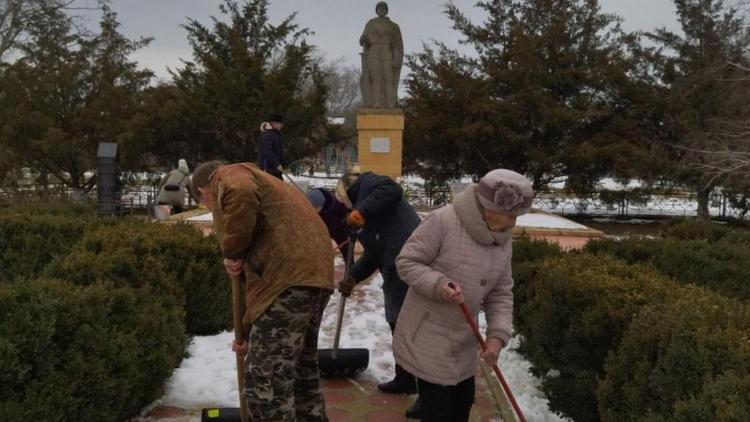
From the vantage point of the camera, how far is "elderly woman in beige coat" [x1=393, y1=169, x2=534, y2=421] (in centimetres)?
253

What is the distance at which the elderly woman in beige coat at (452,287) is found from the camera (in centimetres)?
253

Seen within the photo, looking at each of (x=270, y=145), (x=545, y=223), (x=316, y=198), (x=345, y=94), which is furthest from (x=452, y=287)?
(x=345, y=94)

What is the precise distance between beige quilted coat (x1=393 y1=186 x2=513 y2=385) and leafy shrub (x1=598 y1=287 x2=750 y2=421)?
1.85 feet

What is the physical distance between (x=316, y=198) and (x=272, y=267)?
3.75 feet

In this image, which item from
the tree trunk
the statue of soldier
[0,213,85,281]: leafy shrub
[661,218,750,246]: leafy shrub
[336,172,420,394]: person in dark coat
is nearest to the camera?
[336,172,420,394]: person in dark coat

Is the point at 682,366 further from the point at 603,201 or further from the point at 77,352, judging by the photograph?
the point at 603,201

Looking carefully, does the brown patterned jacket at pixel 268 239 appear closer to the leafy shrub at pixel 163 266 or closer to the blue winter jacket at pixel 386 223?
the blue winter jacket at pixel 386 223

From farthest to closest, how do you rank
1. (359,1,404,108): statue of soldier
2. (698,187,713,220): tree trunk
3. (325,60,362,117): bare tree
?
(325,60,362,117): bare tree → (698,187,713,220): tree trunk → (359,1,404,108): statue of soldier

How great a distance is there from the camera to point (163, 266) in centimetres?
419

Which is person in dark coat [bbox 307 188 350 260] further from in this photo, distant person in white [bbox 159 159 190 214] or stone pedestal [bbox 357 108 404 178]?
stone pedestal [bbox 357 108 404 178]

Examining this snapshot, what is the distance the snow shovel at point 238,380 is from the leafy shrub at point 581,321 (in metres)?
1.73

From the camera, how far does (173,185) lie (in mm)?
12930

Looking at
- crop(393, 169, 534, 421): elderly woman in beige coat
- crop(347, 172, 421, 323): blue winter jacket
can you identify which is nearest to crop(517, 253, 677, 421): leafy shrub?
crop(393, 169, 534, 421): elderly woman in beige coat

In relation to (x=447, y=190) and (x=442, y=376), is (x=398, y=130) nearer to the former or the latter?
(x=447, y=190)
